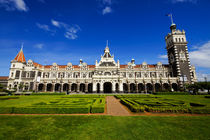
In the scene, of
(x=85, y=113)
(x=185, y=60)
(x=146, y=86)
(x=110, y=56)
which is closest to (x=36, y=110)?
(x=85, y=113)

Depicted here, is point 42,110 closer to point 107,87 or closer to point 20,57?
point 107,87

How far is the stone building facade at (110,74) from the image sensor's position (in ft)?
163

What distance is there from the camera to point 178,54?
172ft

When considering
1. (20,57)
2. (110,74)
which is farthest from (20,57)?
(110,74)

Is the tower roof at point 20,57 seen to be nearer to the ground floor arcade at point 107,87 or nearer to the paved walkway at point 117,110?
the ground floor arcade at point 107,87

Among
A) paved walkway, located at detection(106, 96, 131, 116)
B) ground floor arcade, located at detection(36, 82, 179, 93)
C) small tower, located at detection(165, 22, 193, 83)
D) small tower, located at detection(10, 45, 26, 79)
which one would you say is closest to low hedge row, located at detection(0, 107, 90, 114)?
paved walkway, located at detection(106, 96, 131, 116)

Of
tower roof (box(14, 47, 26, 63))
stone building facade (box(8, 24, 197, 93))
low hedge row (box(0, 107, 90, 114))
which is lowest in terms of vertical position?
low hedge row (box(0, 107, 90, 114))

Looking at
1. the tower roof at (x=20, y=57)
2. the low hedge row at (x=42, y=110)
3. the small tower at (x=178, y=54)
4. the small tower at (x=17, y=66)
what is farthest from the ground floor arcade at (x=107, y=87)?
the low hedge row at (x=42, y=110)

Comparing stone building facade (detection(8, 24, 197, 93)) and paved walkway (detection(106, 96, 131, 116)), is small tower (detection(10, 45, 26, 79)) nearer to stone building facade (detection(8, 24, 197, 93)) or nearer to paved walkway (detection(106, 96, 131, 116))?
stone building facade (detection(8, 24, 197, 93))

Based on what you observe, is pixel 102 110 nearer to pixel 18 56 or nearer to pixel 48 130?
pixel 48 130

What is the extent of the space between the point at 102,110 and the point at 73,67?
162 ft

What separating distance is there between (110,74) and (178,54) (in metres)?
37.0

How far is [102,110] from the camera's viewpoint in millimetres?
11906

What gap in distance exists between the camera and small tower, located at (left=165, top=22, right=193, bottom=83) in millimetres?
49525
